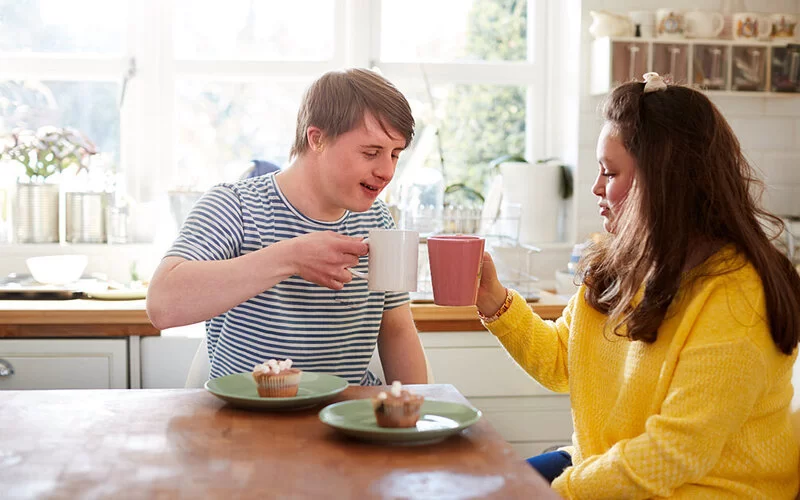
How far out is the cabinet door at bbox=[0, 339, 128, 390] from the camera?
245 centimetres

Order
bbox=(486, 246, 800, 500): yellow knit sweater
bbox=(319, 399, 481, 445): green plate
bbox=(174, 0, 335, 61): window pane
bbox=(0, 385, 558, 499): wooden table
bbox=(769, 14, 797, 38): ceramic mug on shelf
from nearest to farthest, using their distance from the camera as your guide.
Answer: bbox=(0, 385, 558, 499): wooden table, bbox=(319, 399, 481, 445): green plate, bbox=(486, 246, 800, 500): yellow knit sweater, bbox=(769, 14, 797, 38): ceramic mug on shelf, bbox=(174, 0, 335, 61): window pane

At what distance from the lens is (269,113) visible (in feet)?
10.8

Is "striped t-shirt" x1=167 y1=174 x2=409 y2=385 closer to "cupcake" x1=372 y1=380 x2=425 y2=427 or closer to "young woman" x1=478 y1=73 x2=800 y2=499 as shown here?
"young woman" x1=478 y1=73 x2=800 y2=499

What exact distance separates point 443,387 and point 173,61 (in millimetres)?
2119

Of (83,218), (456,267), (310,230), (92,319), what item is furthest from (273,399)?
(83,218)

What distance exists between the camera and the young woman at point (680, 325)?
4.19 ft

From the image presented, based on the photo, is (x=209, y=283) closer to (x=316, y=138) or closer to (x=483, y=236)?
(x=316, y=138)

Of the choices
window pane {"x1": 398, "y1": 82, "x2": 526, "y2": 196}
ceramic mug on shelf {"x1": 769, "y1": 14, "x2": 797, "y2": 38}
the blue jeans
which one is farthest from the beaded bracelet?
ceramic mug on shelf {"x1": 769, "y1": 14, "x2": 797, "y2": 38}

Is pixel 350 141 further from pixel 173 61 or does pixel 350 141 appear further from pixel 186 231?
pixel 173 61

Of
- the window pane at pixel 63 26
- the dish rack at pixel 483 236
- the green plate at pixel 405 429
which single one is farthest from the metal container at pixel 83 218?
the green plate at pixel 405 429

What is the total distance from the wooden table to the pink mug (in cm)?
26

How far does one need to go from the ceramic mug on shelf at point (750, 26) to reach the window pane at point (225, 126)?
1.49 m

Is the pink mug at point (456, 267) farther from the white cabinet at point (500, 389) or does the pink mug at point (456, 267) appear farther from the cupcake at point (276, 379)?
the white cabinet at point (500, 389)

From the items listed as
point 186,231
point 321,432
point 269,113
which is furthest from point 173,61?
point 321,432
